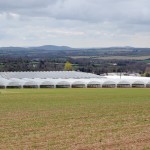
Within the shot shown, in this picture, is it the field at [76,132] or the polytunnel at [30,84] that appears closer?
the field at [76,132]

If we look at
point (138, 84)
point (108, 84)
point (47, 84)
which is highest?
point (47, 84)

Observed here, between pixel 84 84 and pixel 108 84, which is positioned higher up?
pixel 84 84

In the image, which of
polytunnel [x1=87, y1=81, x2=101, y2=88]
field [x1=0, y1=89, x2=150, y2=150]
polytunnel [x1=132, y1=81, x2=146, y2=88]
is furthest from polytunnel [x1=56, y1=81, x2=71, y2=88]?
field [x1=0, y1=89, x2=150, y2=150]

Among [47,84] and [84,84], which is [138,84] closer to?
[84,84]

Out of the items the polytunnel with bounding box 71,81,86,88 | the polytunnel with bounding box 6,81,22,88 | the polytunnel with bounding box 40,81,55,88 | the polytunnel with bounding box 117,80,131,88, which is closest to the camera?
the polytunnel with bounding box 6,81,22,88

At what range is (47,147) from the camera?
1712 cm

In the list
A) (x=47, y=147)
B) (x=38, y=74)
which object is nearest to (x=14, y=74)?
(x=38, y=74)

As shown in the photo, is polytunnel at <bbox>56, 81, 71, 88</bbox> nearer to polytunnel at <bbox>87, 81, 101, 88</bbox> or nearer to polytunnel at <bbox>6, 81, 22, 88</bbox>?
polytunnel at <bbox>87, 81, 101, 88</bbox>

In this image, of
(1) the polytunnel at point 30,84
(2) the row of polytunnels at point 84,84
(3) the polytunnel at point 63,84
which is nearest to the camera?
(1) the polytunnel at point 30,84

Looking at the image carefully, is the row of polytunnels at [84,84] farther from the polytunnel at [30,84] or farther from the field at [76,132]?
the field at [76,132]

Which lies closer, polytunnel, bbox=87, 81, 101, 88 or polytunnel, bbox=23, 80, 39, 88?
polytunnel, bbox=23, 80, 39, 88

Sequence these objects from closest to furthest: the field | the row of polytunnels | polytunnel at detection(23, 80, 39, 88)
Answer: the field
polytunnel at detection(23, 80, 39, 88)
the row of polytunnels

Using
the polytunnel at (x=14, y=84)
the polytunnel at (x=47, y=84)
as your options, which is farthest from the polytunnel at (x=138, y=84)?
the polytunnel at (x=14, y=84)

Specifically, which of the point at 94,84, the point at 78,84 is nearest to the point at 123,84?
the point at 94,84
